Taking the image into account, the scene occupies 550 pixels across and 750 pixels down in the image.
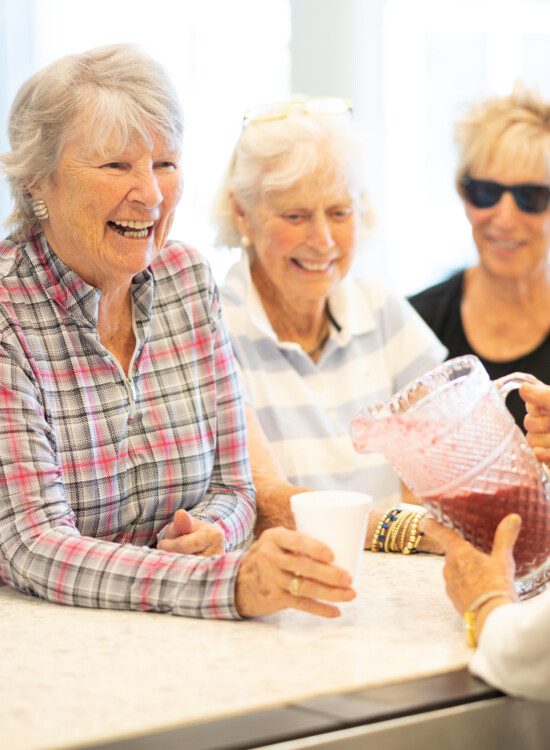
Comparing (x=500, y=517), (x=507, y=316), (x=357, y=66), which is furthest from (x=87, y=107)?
(x=357, y=66)

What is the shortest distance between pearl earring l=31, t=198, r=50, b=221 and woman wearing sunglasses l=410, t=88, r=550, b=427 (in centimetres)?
→ 160

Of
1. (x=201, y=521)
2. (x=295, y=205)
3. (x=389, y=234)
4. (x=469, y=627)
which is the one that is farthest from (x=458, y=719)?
(x=389, y=234)

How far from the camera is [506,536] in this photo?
1.35 m

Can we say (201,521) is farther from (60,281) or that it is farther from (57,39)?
(57,39)

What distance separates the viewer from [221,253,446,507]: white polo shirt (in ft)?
7.99

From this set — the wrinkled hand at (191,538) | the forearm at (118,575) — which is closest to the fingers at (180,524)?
the wrinkled hand at (191,538)

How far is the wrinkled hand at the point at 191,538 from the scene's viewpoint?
1642mm

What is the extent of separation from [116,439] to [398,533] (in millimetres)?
459

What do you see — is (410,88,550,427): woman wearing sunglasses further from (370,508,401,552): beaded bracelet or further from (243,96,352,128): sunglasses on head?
(370,508,401,552): beaded bracelet

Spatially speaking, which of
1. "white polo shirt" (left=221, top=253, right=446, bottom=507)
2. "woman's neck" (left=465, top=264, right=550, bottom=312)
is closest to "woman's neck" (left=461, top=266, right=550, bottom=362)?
"woman's neck" (left=465, top=264, right=550, bottom=312)

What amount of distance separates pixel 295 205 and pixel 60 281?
948mm

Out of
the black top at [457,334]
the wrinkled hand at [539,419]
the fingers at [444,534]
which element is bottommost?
the black top at [457,334]

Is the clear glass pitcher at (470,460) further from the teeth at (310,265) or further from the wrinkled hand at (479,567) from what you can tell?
the teeth at (310,265)

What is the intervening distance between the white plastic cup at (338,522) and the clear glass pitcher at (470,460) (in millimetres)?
74
